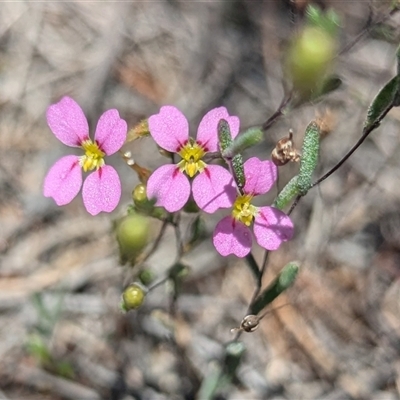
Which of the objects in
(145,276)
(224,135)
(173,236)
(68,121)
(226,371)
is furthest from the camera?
(173,236)

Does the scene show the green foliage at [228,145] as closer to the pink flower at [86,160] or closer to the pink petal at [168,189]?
the pink petal at [168,189]

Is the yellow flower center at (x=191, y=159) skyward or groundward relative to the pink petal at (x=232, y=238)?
skyward

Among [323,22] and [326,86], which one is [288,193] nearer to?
[326,86]

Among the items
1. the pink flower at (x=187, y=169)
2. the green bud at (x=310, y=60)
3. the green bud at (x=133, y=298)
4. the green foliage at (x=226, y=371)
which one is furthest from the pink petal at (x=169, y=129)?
the green foliage at (x=226, y=371)

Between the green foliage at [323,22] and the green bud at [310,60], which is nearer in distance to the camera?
the green bud at [310,60]

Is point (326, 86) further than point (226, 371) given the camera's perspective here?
No

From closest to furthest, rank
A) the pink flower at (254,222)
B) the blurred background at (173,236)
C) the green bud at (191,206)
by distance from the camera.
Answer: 1. the pink flower at (254,222)
2. the green bud at (191,206)
3. the blurred background at (173,236)

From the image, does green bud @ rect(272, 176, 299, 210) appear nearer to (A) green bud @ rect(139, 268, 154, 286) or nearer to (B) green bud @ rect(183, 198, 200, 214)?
(B) green bud @ rect(183, 198, 200, 214)

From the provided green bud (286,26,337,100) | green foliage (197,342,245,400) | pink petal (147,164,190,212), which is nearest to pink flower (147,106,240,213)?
pink petal (147,164,190,212)

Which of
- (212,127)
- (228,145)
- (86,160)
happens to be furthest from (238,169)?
(86,160)
